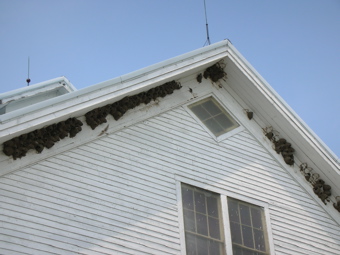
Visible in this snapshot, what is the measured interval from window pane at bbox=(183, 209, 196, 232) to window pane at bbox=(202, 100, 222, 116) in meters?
2.78

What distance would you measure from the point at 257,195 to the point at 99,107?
386cm

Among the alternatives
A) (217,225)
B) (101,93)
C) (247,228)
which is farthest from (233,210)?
(101,93)

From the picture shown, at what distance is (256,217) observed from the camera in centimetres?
1549

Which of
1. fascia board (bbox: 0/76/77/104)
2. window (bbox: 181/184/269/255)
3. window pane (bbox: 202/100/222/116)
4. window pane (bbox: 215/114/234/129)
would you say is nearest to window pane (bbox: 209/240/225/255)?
window (bbox: 181/184/269/255)

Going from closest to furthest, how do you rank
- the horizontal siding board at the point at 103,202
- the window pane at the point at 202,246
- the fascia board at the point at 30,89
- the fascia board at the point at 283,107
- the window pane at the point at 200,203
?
the horizontal siding board at the point at 103,202 < the window pane at the point at 202,246 < the window pane at the point at 200,203 < the fascia board at the point at 283,107 < the fascia board at the point at 30,89

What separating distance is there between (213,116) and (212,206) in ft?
7.66

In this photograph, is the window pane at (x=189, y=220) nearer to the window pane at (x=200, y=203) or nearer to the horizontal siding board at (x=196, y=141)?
the window pane at (x=200, y=203)

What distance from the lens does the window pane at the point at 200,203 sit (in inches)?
587

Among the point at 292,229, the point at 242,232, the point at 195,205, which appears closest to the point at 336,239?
the point at 292,229

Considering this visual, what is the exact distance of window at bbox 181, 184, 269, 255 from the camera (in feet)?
47.7

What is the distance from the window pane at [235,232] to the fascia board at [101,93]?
3310 mm

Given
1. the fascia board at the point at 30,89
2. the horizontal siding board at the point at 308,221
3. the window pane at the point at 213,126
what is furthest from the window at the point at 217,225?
the fascia board at the point at 30,89

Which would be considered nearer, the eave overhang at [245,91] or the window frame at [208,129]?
the eave overhang at [245,91]

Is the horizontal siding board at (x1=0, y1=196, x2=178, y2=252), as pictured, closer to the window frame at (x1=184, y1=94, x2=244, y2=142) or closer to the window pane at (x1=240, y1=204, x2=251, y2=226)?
the window pane at (x1=240, y1=204, x2=251, y2=226)
